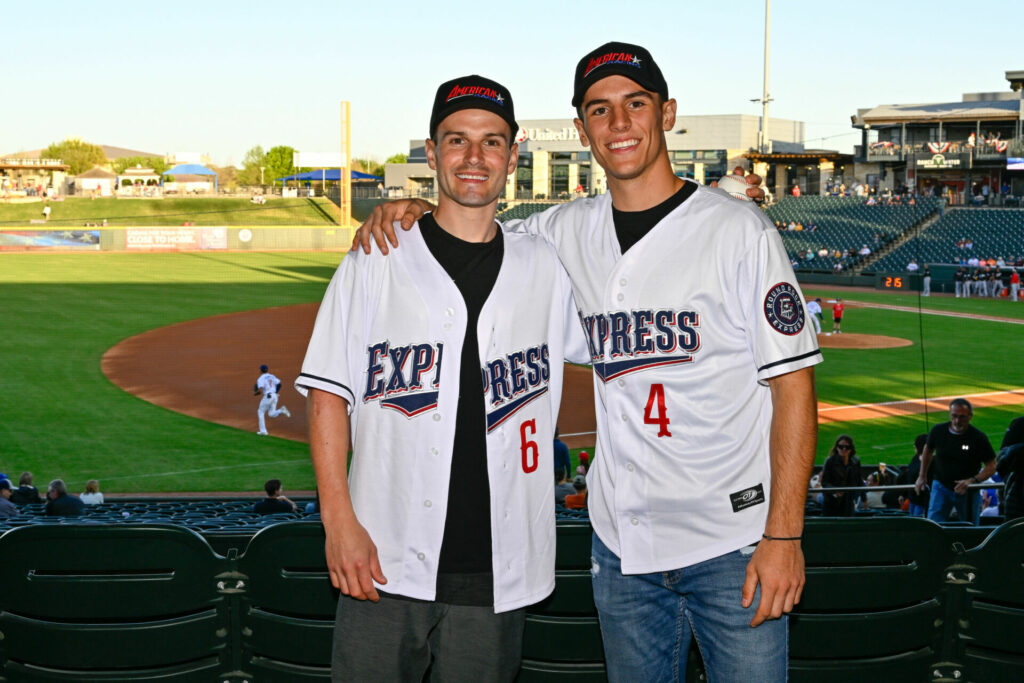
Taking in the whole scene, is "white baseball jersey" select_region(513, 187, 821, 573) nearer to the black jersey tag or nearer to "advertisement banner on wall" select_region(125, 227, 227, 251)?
the black jersey tag

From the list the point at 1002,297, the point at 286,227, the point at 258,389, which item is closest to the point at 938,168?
the point at 1002,297

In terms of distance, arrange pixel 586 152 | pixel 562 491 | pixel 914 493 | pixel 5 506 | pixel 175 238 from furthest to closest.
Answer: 1. pixel 586 152
2. pixel 175 238
3. pixel 562 491
4. pixel 914 493
5. pixel 5 506

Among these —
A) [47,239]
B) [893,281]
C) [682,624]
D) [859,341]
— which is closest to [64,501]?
[682,624]

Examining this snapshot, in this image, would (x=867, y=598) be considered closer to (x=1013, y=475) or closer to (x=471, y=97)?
(x=471, y=97)

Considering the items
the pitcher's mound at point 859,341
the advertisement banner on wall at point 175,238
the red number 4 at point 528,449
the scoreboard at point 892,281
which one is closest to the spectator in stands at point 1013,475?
the red number 4 at point 528,449

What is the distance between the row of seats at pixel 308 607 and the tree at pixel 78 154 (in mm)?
151397

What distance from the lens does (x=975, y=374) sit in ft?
75.6

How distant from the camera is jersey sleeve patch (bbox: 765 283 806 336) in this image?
283 cm

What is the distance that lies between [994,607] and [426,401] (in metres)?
2.10

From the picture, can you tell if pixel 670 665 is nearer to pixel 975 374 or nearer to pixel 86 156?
pixel 975 374

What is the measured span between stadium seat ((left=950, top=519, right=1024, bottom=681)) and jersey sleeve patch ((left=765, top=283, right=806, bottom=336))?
119 centimetres

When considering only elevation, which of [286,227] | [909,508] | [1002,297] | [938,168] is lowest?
[909,508]

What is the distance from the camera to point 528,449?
3084 millimetres

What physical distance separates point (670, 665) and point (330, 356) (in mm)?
1405
